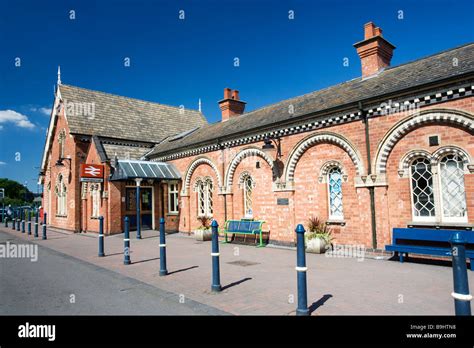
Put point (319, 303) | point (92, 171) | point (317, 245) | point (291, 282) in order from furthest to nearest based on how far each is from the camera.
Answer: point (92, 171)
point (317, 245)
point (291, 282)
point (319, 303)

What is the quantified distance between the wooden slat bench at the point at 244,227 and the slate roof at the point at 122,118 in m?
11.6

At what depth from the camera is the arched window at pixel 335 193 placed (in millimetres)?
11375

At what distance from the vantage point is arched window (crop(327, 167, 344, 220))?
1138 centimetres

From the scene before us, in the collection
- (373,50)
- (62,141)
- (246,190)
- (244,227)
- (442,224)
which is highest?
(373,50)

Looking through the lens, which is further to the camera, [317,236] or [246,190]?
[246,190]

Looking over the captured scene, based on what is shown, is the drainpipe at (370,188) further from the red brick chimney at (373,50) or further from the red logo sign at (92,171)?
the red logo sign at (92,171)

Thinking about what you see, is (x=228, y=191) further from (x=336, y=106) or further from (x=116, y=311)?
(x=116, y=311)

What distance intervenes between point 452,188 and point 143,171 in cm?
1392

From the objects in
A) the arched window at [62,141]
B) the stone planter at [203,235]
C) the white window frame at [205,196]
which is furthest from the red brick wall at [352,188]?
the arched window at [62,141]

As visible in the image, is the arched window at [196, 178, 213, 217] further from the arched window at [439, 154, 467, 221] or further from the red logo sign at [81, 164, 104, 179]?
the arched window at [439, 154, 467, 221]

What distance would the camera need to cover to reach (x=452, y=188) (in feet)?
29.4

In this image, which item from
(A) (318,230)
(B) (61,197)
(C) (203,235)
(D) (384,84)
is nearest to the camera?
(D) (384,84)

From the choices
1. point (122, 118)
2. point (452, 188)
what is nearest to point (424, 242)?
point (452, 188)

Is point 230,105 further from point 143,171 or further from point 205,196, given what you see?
point 143,171
